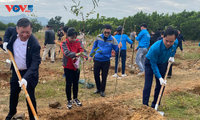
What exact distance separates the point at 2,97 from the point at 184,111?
4.53 metres

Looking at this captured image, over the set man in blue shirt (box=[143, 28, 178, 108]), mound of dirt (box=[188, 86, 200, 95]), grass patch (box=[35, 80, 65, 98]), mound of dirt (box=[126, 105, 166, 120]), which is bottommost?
grass patch (box=[35, 80, 65, 98])

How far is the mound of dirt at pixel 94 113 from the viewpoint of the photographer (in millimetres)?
3309

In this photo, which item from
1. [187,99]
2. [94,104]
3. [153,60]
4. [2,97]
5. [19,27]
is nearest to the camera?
[19,27]

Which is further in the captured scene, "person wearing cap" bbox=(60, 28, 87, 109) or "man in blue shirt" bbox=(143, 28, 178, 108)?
"person wearing cap" bbox=(60, 28, 87, 109)

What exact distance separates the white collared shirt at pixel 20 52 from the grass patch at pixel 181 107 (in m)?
2.94

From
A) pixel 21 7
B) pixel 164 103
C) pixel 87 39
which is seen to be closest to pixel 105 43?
pixel 87 39

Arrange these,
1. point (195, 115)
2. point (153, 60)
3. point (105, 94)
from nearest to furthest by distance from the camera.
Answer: point (153, 60) < point (195, 115) < point (105, 94)

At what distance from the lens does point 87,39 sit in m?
2.58

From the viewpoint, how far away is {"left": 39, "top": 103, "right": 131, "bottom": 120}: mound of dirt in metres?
3.31

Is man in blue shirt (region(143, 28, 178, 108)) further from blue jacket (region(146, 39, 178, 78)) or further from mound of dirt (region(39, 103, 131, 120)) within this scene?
mound of dirt (region(39, 103, 131, 120))

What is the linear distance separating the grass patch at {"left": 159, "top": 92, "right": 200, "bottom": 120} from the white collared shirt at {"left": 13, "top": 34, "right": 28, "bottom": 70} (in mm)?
2936

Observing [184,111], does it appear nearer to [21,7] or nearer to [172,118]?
[172,118]

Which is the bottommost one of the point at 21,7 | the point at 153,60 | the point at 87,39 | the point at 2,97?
the point at 2,97

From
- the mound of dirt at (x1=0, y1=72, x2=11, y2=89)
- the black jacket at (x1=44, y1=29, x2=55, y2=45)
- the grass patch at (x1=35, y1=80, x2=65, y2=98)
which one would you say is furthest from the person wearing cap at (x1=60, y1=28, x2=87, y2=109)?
the black jacket at (x1=44, y1=29, x2=55, y2=45)
